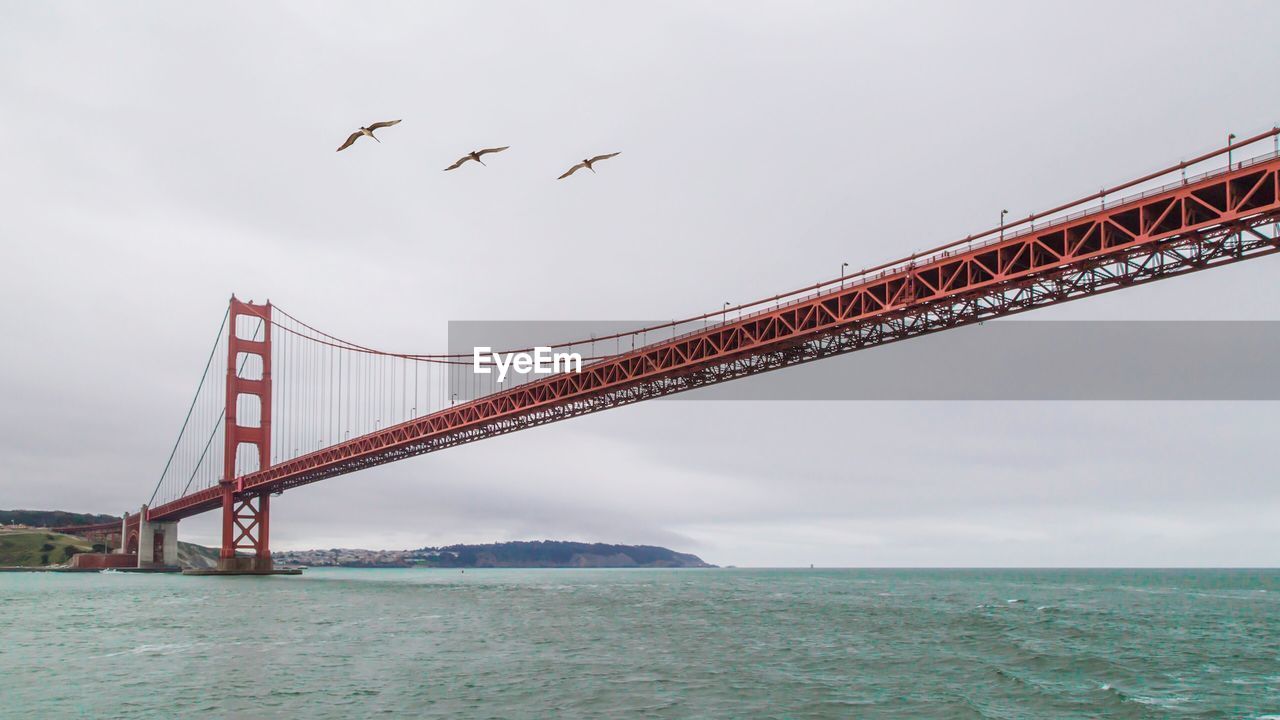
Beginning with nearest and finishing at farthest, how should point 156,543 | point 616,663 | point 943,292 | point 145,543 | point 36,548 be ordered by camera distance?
1. point 616,663
2. point 943,292
3. point 145,543
4. point 156,543
5. point 36,548

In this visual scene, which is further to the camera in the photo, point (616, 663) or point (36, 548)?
point (36, 548)

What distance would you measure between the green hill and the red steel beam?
104759mm

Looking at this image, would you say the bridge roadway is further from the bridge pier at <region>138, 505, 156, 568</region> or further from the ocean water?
the bridge pier at <region>138, 505, 156, 568</region>

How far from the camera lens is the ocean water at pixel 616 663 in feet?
69.5

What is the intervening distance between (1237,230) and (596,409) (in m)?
39.8

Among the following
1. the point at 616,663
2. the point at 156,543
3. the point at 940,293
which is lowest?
the point at 156,543

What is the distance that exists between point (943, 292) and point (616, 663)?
63.0ft

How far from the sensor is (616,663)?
2728cm

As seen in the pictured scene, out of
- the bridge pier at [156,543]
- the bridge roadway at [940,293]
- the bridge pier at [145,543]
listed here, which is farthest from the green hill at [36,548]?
the bridge roadway at [940,293]

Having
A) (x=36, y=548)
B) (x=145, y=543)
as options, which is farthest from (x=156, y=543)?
(x=36, y=548)

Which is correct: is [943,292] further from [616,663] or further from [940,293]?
[616,663]

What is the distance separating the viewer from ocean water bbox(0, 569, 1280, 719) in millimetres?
21172

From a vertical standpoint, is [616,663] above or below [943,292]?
below

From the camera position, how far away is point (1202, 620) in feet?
166
